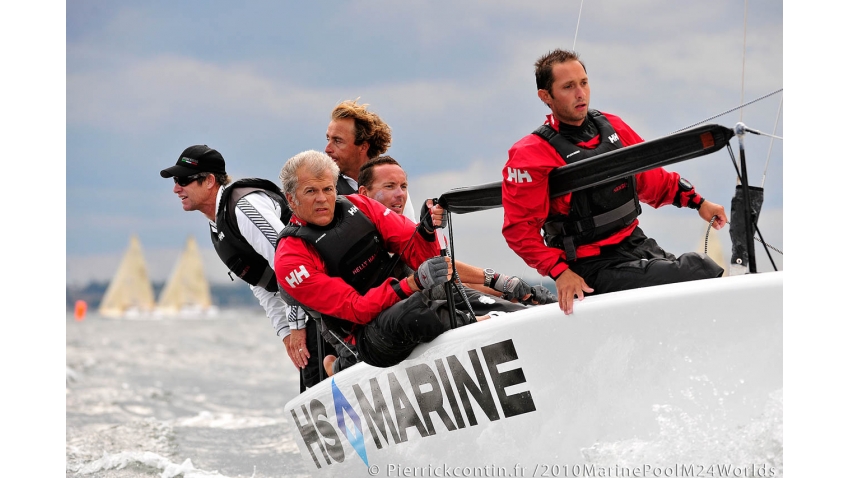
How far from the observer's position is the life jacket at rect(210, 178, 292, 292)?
3801 mm

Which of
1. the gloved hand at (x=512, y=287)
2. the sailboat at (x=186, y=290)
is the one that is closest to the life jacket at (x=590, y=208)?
the gloved hand at (x=512, y=287)

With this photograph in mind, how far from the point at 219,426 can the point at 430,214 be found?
6.08 meters

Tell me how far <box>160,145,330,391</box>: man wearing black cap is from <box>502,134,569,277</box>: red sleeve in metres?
1.28

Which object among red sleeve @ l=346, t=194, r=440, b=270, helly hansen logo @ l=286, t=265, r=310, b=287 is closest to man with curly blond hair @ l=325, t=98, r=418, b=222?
red sleeve @ l=346, t=194, r=440, b=270

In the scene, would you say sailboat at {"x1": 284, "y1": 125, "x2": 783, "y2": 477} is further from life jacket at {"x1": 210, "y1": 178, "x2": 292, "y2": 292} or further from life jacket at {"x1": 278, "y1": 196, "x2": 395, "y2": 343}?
life jacket at {"x1": 210, "y1": 178, "x2": 292, "y2": 292}

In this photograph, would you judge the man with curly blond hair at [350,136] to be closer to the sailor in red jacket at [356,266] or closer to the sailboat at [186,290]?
the sailor in red jacket at [356,266]

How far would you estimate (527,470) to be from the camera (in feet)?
8.56

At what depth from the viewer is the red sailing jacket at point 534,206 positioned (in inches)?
106

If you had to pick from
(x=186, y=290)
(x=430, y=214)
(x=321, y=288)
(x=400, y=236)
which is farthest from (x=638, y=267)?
(x=186, y=290)

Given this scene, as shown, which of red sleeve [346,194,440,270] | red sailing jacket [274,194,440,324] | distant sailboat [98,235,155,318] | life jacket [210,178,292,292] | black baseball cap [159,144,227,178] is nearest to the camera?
red sailing jacket [274,194,440,324]

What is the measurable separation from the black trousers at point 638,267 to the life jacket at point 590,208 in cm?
6

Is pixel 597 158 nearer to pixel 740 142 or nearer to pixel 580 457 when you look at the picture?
pixel 740 142
